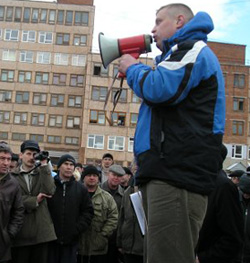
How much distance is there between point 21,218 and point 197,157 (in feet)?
14.1

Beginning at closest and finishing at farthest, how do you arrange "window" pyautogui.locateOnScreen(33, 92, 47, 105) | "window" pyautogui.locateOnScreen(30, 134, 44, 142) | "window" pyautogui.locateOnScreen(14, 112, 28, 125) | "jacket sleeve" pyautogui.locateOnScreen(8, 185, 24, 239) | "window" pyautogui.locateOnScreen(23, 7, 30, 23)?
"jacket sleeve" pyautogui.locateOnScreen(8, 185, 24, 239) < "window" pyautogui.locateOnScreen(30, 134, 44, 142) < "window" pyautogui.locateOnScreen(14, 112, 28, 125) < "window" pyautogui.locateOnScreen(33, 92, 47, 105) < "window" pyautogui.locateOnScreen(23, 7, 30, 23)

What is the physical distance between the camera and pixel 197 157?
2.71 m

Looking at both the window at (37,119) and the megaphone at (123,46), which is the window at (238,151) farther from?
the megaphone at (123,46)

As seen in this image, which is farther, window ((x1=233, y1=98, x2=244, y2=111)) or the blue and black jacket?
window ((x1=233, y1=98, x2=244, y2=111))

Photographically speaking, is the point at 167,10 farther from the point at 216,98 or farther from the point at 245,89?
the point at 245,89

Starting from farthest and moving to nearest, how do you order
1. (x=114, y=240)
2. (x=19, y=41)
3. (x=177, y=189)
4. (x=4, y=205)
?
(x=19, y=41) → (x=114, y=240) → (x=4, y=205) → (x=177, y=189)

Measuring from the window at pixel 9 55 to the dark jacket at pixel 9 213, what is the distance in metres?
57.7

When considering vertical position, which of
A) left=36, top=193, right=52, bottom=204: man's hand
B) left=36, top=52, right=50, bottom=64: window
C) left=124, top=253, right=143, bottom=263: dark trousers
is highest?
left=36, top=52, right=50, bottom=64: window

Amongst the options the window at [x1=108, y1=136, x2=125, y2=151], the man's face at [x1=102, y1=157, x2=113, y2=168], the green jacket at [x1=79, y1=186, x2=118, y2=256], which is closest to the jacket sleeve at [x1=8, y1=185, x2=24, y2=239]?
the green jacket at [x1=79, y1=186, x2=118, y2=256]

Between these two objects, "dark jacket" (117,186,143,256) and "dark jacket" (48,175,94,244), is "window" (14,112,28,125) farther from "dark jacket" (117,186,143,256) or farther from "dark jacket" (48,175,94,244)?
"dark jacket" (117,186,143,256)

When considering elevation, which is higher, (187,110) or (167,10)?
(167,10)

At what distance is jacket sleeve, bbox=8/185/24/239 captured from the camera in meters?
6.20

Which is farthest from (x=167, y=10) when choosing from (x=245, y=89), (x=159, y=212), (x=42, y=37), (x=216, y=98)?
(x=42, y=37)

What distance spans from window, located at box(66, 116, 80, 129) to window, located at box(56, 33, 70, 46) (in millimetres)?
10930
